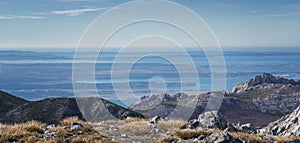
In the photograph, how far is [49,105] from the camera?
17162 centimetres

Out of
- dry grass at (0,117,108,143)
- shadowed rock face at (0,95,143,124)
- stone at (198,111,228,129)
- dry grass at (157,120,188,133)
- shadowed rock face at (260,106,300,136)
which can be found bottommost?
shadowed rock face at (0,95,143,124)

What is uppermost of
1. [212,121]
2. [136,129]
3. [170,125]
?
[136,129]

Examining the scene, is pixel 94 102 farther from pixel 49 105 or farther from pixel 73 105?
pixel 49 105

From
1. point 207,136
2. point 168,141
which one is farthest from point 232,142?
point 168,141

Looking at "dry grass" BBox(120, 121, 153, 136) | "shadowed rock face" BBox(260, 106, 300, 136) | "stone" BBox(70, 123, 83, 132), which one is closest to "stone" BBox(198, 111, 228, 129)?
"dry grass" BBox(120, 121, 153, 136)

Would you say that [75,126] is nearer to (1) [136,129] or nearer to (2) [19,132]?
(2) [19,132]

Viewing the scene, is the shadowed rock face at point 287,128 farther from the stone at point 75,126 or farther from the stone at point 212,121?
the stone at point 75,126

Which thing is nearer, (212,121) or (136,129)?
(136,129)

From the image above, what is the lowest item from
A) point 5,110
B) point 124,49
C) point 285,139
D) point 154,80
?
point 5,110

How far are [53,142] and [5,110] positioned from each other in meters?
163

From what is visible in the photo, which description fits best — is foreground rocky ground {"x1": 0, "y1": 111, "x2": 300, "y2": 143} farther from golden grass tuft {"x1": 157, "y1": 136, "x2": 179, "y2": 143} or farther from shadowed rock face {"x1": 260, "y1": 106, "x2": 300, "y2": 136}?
shadowed rock face {"x1": 260, "y1": 106, "x2": 300, "y2": 136}

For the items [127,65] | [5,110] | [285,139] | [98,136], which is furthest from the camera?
[5,110]

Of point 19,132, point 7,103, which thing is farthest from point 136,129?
point 7,103

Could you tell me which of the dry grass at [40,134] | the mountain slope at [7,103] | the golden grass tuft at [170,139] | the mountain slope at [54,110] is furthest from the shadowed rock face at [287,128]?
the mountain slope at [7,103]
